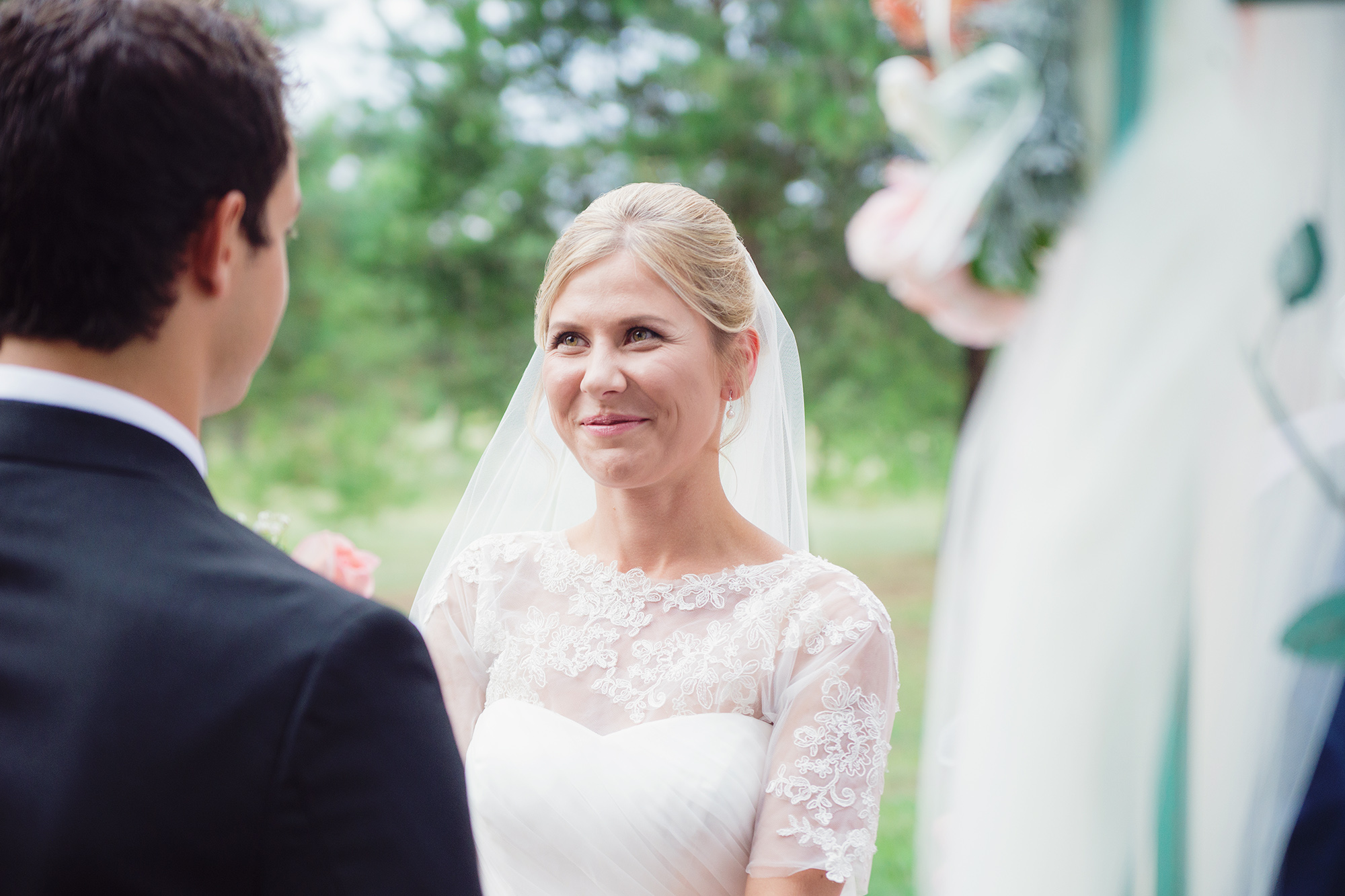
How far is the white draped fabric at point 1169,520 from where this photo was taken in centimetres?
92

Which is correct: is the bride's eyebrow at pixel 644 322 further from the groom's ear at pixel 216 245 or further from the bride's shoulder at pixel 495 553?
the groom's ear at pixel 216 245

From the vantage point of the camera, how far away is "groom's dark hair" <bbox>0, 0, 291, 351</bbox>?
112cm

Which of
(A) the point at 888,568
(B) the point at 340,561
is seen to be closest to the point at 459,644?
(B) the point at 340,561

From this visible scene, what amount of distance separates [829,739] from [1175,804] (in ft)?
3.90

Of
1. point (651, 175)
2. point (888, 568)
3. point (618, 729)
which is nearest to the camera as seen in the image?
point (618, 729)

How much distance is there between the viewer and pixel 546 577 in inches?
102

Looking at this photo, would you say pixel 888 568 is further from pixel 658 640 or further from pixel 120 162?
pixel 120 162

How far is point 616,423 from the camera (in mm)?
2404

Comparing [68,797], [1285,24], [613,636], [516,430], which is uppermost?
[1285,24]

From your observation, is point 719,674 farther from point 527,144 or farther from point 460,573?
point 527,144

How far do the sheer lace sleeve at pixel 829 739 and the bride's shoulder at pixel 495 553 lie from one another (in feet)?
2.33

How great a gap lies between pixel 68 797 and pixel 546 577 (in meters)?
1.55

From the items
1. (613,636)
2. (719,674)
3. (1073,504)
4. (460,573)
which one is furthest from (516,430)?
(1073,504)

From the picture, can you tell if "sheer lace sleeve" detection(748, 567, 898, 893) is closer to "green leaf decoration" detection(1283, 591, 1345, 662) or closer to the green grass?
"green leaf decoration" detection(1283, 591, 1345, 662)
